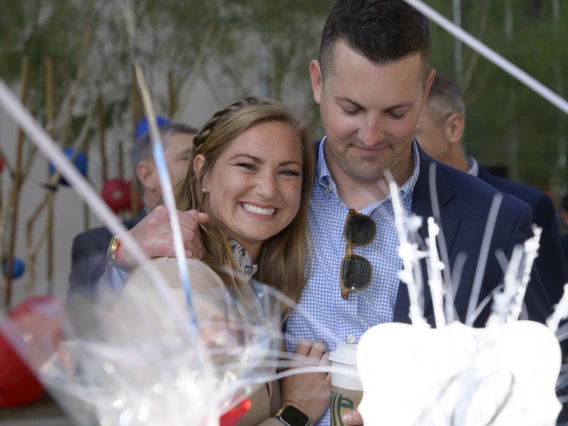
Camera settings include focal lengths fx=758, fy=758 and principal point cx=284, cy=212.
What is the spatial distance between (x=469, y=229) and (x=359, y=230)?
0.63 feet

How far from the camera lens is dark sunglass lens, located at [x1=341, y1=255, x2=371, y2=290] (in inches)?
48.3

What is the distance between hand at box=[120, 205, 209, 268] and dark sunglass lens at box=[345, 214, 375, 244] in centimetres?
26

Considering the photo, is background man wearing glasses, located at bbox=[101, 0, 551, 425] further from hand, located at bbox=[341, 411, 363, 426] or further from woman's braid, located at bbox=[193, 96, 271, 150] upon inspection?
hand, located at bbox=[341, 411, 363, 426]

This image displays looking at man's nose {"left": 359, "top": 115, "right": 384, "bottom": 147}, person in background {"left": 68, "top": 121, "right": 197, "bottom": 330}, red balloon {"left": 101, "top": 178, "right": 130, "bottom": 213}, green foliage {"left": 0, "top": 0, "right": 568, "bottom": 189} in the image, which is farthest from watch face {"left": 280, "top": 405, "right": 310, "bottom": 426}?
green foliage {"left": 0, "top": 0, "right": 568, "bottom": 189}

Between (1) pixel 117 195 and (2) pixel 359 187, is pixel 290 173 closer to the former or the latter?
(2) pixel 359 187

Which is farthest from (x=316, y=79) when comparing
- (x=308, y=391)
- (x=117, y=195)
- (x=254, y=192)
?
(x=117, y=195)

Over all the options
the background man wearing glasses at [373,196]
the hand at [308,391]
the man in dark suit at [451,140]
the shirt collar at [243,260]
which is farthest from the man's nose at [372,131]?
the man in dark suit at [451,140]

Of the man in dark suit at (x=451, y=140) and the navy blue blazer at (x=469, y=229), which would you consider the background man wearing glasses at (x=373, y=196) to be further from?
the man in dark suit at (x=451, y=140)

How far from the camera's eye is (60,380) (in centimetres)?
63

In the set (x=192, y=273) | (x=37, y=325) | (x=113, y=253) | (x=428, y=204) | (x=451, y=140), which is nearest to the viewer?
(x=37, y=325)

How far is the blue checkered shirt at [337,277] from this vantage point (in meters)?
1.23

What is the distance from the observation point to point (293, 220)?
134 cm

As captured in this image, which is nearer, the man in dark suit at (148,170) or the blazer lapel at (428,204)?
the blazer lapel at (428,204)

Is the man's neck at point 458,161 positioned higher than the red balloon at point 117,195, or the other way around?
the man's neck at point 458,161
